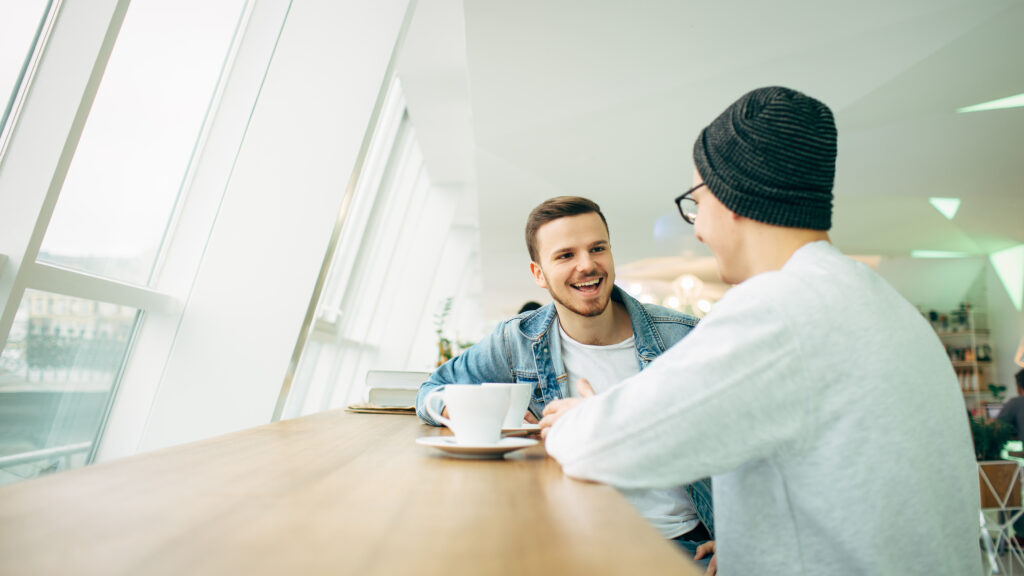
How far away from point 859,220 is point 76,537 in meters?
8.38

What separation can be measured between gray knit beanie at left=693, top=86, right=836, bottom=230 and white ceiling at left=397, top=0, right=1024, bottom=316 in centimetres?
292

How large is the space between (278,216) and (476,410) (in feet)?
8.41

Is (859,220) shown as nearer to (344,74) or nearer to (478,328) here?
(344,74)

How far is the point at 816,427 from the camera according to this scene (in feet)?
2.69

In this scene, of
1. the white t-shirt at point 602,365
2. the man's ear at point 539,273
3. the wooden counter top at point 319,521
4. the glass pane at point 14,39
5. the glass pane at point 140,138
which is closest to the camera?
the wooden counter top at point 319,521

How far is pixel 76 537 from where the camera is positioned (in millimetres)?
524

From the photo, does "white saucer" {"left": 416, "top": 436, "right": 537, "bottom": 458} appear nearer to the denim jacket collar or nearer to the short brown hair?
the denim jacket collar

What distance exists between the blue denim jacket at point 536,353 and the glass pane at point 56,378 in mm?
1284

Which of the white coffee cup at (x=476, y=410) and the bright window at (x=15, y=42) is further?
the bright window at (x=15, y=42)

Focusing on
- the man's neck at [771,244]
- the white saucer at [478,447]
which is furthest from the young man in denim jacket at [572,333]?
the man's neck at [771,244]

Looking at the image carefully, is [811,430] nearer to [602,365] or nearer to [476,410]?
[476,410]

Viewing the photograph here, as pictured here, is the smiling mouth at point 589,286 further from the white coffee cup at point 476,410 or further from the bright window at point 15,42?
the bright window at point 15,42

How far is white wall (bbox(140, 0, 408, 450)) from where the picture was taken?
10.1 feet

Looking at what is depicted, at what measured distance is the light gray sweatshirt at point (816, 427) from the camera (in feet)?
2.57
